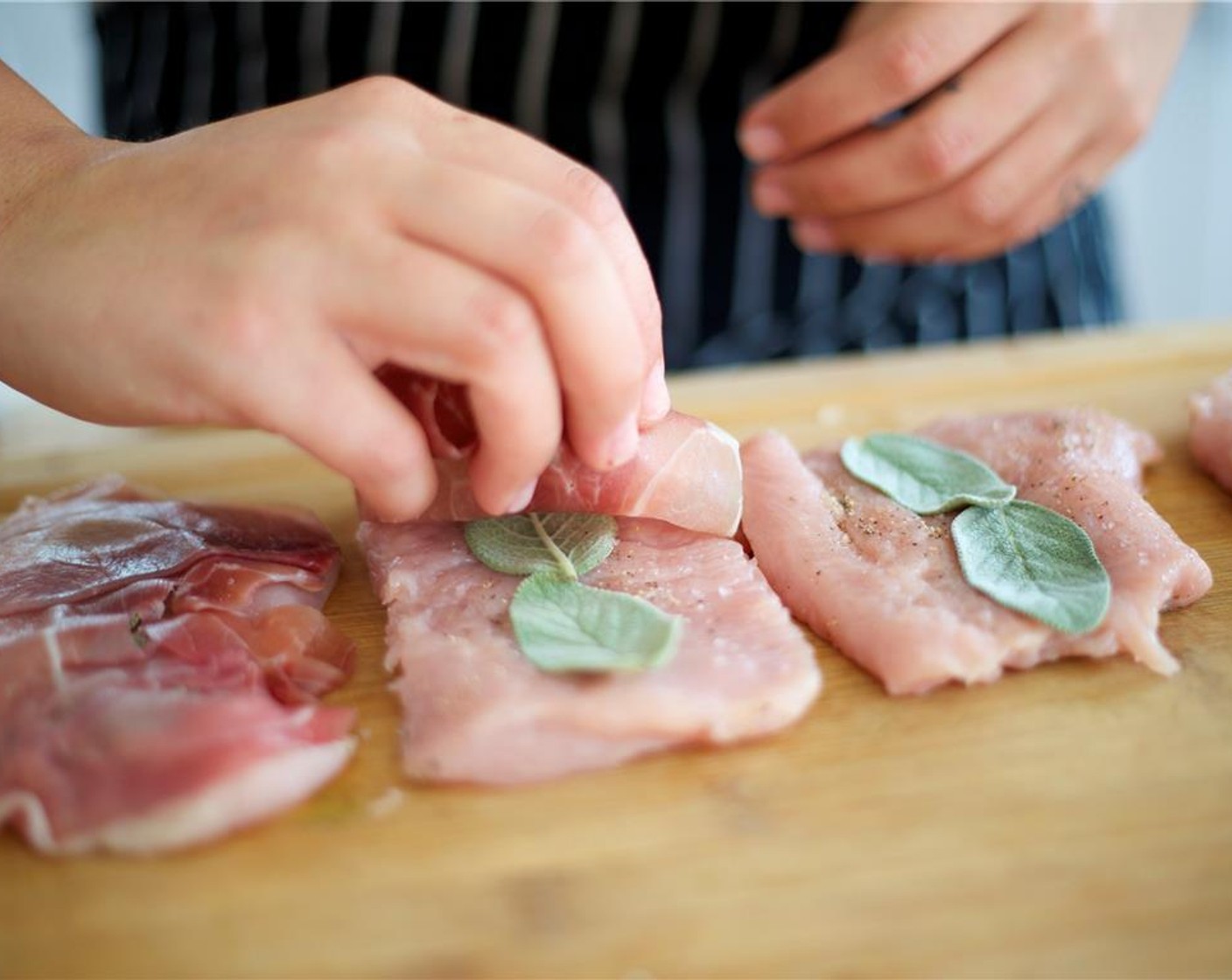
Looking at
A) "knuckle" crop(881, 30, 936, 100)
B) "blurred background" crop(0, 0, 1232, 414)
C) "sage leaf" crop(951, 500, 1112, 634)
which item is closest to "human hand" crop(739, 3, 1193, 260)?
"knuckle" crop(881, 30, 936, 100)

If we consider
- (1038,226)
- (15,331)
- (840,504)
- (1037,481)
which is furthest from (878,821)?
(1038,226)

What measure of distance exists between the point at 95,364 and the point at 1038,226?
1.96m

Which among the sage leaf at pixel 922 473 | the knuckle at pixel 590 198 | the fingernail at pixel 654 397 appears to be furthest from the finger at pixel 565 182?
the sage leaf at pixel 922 473

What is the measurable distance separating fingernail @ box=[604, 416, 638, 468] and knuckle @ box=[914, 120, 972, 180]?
43.0 inches

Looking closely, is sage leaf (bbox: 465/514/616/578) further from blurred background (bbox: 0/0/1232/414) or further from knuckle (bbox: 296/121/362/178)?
blurred background (bbox: 0/0/1232/414)

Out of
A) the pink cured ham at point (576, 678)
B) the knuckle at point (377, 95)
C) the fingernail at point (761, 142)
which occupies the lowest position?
the pink cured ham at point (576, 678)

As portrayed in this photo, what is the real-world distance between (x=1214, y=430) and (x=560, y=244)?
4.06ft

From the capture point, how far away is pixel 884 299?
2926mm

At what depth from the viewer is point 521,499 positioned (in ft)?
5.03

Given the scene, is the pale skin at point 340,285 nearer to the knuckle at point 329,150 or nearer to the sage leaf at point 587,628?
the knuckle at point 329,150

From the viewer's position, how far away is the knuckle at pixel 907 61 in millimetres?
2195

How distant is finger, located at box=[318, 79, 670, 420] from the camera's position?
143 centimetres

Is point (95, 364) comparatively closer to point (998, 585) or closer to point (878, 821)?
point (878, 821)

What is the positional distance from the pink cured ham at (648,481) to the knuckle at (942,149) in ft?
3.01
